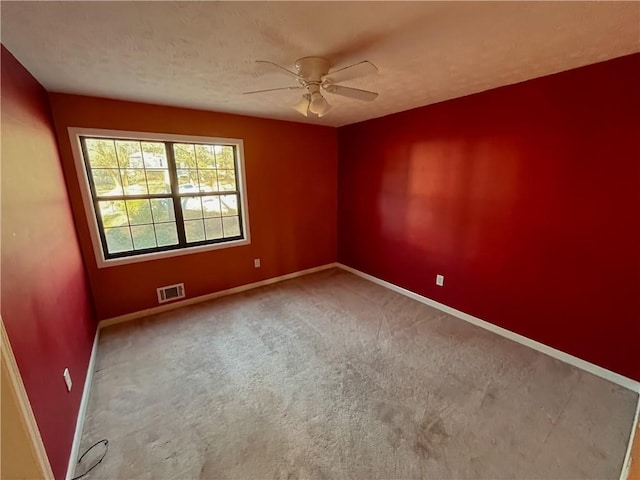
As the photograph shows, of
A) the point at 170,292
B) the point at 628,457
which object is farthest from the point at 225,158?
the point at 628,457

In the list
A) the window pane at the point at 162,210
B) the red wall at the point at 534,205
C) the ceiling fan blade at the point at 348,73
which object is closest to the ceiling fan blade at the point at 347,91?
the ceiling fan blade at the point at 348,73

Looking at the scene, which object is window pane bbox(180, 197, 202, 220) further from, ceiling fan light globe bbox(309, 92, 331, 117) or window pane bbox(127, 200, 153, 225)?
ceiling fan light globe bbox(309, 92, 331, 117)

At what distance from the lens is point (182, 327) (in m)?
2.86

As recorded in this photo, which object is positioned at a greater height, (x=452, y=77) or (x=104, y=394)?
(x=452, y=77)

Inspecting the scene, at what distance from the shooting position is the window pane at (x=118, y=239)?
2.86 m

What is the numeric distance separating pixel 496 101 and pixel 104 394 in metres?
4.05

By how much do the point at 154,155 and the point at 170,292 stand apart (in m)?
1.58

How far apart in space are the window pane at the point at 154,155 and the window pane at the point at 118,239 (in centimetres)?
76

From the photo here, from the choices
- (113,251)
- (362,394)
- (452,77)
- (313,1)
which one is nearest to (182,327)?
(113,251)

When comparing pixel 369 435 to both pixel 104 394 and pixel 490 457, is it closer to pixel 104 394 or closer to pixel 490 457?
pixel 490 457

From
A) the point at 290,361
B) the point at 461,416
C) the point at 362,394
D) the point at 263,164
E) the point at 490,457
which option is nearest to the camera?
the point at 490,457

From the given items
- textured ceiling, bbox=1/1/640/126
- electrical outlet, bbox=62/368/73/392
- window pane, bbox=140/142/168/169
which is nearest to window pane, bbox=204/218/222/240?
window pane, bbox=140/142/168/169

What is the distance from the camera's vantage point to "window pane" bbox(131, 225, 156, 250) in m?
3.01

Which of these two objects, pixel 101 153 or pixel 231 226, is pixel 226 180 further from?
pixel 101 153
